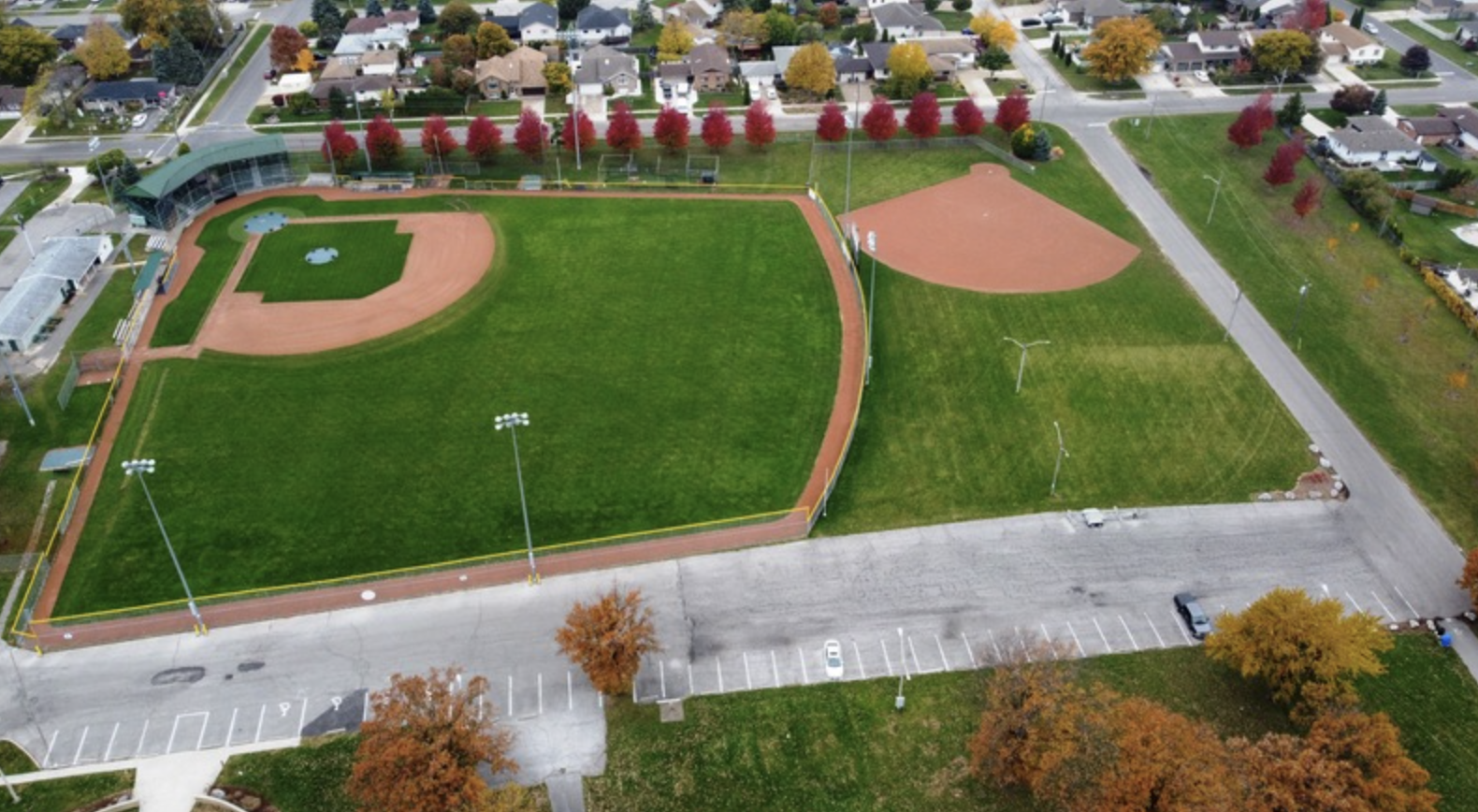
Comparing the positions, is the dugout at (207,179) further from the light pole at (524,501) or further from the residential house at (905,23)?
the residential house at (905,23)

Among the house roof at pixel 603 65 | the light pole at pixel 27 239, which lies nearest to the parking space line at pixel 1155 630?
the house roof at pixel 603 65

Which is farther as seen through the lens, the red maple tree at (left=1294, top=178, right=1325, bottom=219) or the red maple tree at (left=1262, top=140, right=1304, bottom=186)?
the red maple tree at (left=1262, top=140, right=1304, bottom=186)

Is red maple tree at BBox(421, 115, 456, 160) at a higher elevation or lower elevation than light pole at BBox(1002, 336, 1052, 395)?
higher

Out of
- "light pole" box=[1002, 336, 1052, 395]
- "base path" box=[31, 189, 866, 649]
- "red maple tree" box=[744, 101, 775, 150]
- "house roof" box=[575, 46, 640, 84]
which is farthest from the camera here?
"house roof" box=[575, 46, 640, 84]

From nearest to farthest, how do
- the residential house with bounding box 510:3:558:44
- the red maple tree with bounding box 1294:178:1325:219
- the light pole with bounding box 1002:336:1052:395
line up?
1. the light pole with bounding box 1002:336:1052:395
2. the red maple tree with bounding box 1294:178:1325:219
3. the residential house with bounding box 510:3:558:44

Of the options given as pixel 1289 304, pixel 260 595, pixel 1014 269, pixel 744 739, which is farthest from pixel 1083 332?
pixel 260 595

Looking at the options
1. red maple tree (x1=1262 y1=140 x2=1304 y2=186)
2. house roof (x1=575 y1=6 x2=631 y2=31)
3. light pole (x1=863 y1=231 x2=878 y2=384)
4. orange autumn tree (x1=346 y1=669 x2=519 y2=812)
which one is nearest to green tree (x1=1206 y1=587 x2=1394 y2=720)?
light pole (x1=863 y1=231 x2=878 y2=384)

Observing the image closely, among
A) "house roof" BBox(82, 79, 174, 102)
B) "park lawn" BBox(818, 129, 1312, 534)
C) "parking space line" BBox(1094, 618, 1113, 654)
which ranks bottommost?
"parking space line" BBox(1094, 618, 1113, 654)

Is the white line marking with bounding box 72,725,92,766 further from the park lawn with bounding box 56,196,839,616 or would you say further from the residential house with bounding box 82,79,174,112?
the residential house with bounding box 82,79,174,112
